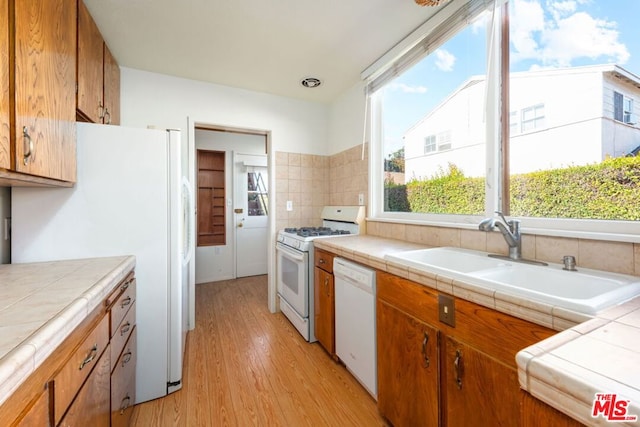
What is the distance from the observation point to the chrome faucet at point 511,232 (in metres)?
1.21

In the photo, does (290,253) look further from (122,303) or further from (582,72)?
(582,72)

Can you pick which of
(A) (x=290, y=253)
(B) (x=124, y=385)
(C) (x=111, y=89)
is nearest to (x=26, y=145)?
(B) (x=124, y=385)

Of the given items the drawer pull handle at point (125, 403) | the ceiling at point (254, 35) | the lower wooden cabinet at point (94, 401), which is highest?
the ceiling at point (254, 35)

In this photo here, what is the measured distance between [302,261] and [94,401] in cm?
145

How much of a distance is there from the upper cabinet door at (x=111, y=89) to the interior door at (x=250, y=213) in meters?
1.87

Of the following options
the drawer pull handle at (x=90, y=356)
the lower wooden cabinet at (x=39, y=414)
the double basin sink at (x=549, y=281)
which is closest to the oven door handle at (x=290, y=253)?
the double basin sink at (x=549, y=281)

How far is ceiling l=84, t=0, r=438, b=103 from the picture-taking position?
5.29ft

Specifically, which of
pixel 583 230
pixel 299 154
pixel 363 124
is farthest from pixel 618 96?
pixel 299 154

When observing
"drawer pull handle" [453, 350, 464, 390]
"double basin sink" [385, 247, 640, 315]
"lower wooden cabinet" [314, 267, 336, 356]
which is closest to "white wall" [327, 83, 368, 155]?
"lower wooden cabinet" [314, 267, 336, 356]

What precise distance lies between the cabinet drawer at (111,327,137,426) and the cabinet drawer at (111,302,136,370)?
0.14 ft

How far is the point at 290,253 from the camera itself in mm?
2383

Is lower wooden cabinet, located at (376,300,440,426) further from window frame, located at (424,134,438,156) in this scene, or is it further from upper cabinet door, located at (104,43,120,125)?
upper cabinet door, located at (104,43,120,125)

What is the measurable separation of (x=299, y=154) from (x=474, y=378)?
254cm

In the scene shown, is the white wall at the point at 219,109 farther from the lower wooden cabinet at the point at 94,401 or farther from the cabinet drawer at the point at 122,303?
the lower wooden cabinet at the point at 94,401
